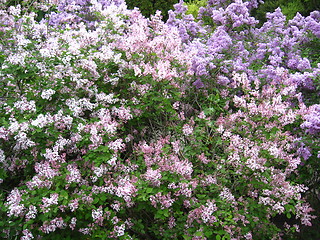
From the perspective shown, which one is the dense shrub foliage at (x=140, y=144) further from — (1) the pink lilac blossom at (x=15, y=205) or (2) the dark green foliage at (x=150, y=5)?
(2) the dark green foliage at (x=150, y=5)

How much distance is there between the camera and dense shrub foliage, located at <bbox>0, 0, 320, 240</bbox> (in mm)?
3375

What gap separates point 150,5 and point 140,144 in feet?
30.5

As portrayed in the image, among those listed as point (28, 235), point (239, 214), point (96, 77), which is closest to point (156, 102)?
point (96, 77)

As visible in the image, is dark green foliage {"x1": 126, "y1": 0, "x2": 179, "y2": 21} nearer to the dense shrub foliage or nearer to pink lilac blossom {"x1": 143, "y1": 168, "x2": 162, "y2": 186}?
the dense shrub foliage

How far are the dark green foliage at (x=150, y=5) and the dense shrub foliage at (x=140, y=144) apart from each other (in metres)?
7.65

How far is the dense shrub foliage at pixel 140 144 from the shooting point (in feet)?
11.1

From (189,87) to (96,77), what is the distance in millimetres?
1419

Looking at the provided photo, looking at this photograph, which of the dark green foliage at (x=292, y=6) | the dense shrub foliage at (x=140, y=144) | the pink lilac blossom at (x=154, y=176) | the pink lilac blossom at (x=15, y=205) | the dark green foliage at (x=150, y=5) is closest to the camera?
the pink lilac blossom at (x=15, y=205)

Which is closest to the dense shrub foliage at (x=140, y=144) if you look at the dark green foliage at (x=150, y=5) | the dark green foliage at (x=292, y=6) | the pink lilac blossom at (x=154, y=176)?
the pink lilac blossom at (x=154, y=176)

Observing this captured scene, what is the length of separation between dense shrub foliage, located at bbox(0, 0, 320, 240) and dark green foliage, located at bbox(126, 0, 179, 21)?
765 centimetres

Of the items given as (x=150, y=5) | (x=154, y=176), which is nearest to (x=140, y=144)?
(x=154, y=176)

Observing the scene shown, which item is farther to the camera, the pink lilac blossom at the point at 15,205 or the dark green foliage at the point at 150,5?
the dark green foliage at the point at 150,5

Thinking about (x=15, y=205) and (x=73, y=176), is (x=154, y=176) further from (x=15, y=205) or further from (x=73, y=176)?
(x=15, y=205)

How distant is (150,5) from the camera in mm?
12625
